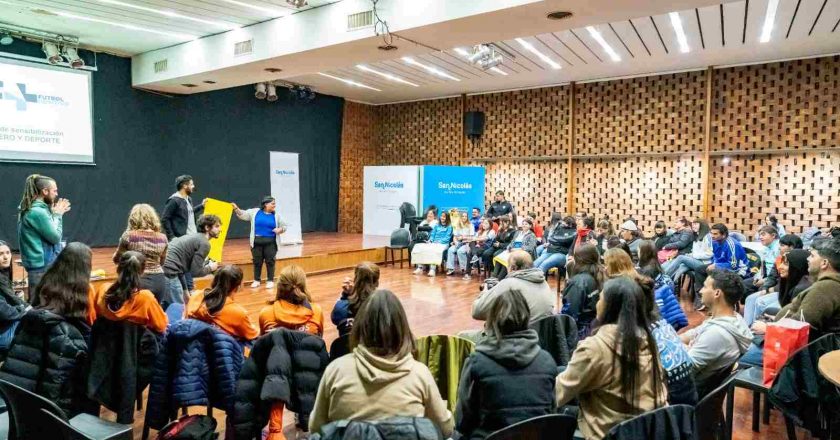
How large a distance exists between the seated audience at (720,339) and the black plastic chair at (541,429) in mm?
1154

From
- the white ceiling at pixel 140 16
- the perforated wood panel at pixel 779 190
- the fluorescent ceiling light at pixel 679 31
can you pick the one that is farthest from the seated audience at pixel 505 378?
the perforated wood panel at pixel 779 190

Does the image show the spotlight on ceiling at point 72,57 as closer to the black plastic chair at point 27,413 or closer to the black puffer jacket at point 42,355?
the black puffer jacket at point 42,355

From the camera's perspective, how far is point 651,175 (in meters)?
11.0

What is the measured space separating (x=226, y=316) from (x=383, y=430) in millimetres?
1465

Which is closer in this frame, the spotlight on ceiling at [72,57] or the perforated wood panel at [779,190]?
the spotlight on ceiling at [72,57]

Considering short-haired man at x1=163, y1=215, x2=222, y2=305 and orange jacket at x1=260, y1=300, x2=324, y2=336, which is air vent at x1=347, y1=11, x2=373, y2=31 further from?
orange jacket at x1=260, y1=300, x2=324, y2=336

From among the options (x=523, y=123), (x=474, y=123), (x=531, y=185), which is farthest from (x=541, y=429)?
(x=474, y=123)

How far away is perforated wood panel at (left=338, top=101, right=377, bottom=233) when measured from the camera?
14.3 m

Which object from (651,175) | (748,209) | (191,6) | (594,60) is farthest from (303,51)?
(748,209)

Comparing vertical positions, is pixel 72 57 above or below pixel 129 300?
above

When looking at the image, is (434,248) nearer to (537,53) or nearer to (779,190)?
(537,53)

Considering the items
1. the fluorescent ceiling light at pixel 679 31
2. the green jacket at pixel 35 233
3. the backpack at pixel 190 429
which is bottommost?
the backpack at pixel 190 429

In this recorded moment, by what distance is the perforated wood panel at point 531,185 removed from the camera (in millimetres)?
12164

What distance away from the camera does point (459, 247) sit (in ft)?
30.2
